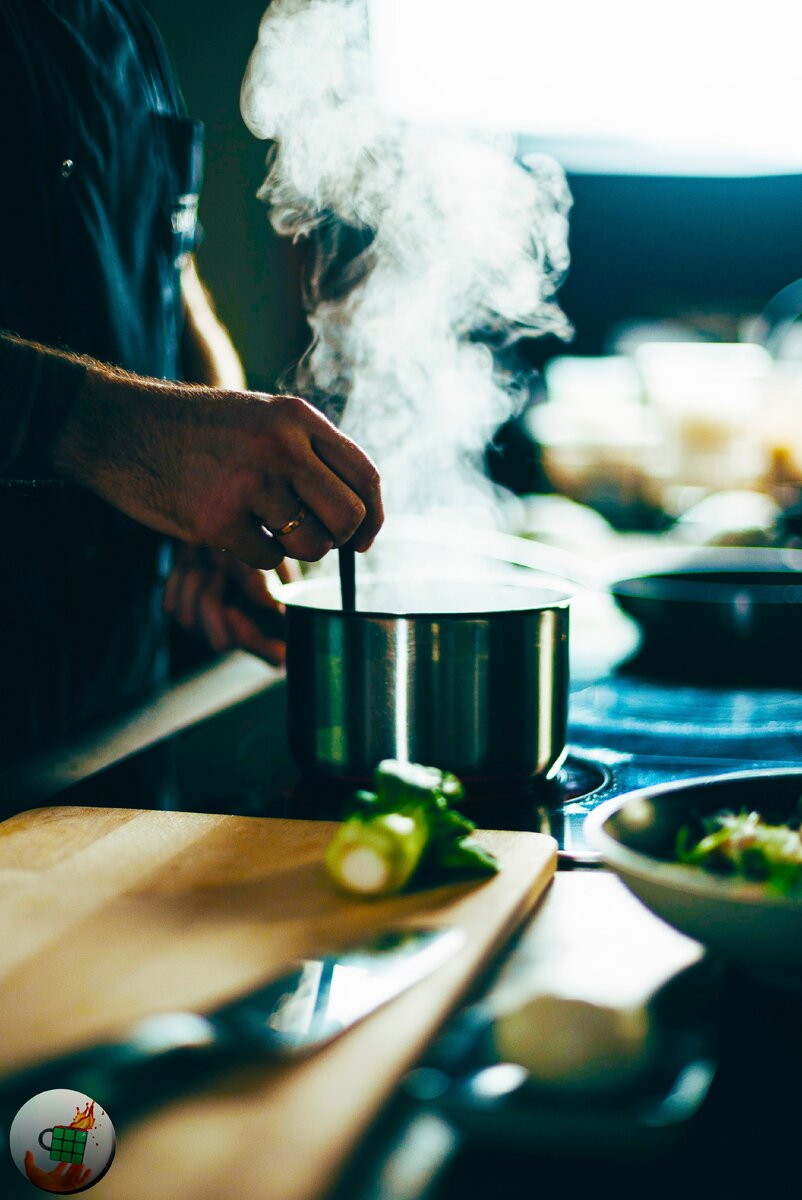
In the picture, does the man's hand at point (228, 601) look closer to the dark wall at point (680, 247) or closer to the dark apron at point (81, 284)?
the dark apron at point (81, 284)

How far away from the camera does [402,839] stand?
2.30ft

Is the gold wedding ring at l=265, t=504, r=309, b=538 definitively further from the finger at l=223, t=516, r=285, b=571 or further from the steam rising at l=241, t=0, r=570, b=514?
the steam rising at l=241, t=0, r=570, b=514

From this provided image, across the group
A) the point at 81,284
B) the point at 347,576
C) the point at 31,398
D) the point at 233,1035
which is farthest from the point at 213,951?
the point at 81,284

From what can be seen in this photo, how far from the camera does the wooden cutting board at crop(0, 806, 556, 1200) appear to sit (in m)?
0.45

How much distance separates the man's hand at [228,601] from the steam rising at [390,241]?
317 millimetres

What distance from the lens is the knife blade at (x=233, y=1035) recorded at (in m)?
0.48

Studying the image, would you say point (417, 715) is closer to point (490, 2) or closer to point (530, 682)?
point (530, 682)

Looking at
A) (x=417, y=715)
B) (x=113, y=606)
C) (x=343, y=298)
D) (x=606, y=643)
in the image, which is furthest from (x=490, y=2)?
(x=417, y=715)

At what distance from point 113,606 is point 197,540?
40 cm

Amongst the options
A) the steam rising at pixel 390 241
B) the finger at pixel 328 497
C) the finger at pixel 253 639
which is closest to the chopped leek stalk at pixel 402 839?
the finger at pixel 328 497

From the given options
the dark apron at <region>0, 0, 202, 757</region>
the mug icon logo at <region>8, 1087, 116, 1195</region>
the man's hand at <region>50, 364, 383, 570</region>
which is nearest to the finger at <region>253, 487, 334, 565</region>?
the man's hand at <region>50, 364, 383, 570</region>

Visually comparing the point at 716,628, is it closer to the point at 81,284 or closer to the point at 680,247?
the point at 81,284

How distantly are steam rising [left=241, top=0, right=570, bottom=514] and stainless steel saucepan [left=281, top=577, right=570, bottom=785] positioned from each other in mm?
770

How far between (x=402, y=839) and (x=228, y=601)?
2.39 feet
